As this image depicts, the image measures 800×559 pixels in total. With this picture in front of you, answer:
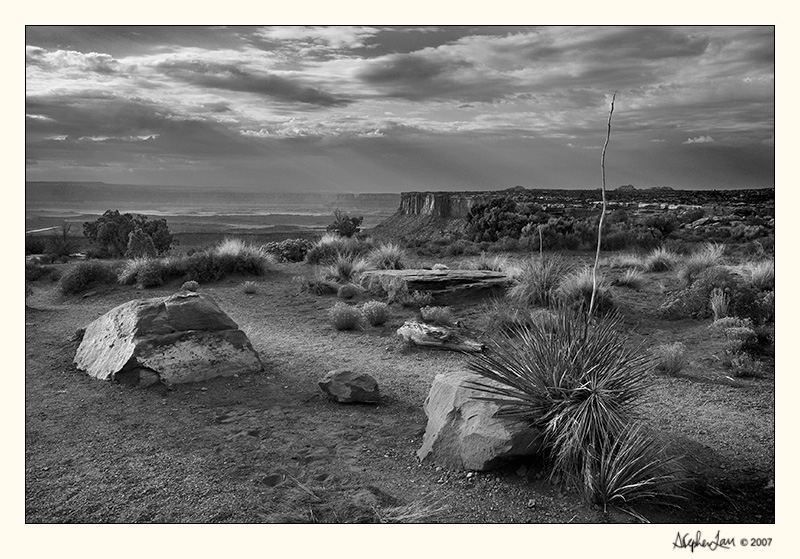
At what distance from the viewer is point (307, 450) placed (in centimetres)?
491

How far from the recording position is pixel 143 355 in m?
6.55

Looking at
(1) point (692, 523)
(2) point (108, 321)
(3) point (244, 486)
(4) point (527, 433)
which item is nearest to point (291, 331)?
(2) point (108, 321)

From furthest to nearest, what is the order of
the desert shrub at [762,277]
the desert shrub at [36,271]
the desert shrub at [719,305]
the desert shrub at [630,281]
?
1. the desert shrub at [36,271]
2. the desert shrub at [630,281]
3. the desert shrub at [762,277]
4. the desert shrub at [719,305]

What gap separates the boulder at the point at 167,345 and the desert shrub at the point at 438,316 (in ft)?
10.9

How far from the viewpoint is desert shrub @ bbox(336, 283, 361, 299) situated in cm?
1188

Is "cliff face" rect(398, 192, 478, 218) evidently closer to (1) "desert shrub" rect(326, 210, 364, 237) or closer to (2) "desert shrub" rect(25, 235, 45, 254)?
(1) "desert shrub" rect(326, 210, 364, 237)

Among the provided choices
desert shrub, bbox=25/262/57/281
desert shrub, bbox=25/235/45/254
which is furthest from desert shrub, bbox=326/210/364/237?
desert shrub, bbox=25/262/57/281

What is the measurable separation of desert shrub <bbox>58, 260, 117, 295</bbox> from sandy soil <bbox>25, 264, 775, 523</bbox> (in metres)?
5.62

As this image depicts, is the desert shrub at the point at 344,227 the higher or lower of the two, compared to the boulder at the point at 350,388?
higher

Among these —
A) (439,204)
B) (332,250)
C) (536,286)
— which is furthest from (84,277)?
(439,204)

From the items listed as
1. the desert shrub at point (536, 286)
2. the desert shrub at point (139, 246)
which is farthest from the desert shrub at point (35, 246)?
the desert shrub at point (536, 286)

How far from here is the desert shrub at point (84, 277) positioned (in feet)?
43.5

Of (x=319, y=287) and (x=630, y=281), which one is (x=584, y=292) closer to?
(x=630, y=281)

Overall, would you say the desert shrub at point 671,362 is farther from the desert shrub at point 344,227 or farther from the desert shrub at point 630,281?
the desert shrub at point 344,227
